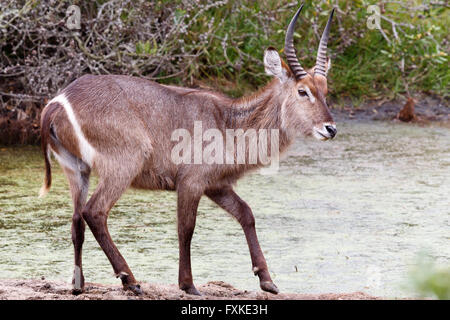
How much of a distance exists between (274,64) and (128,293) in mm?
1516

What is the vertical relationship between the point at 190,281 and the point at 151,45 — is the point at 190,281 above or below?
below

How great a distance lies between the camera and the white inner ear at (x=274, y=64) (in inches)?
168

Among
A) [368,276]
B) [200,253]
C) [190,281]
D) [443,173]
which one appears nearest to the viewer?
[190,281]

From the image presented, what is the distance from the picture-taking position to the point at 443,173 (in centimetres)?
669

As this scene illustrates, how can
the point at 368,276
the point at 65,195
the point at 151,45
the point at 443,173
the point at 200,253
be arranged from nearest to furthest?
the point at 368,276
the point at 200,253
the point at 65,195
the point at 443,173
the point at 151,45

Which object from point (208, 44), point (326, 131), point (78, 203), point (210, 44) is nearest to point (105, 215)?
point (78, 203)

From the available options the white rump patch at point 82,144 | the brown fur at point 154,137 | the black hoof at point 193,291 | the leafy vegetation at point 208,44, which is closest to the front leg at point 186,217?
the brown fur at point 154,137

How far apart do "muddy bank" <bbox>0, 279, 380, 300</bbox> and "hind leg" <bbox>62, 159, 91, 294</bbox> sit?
4.5 inches

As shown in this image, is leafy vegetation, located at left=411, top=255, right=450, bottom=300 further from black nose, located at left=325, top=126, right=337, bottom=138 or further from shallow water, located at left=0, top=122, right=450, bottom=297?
black nose, located at left=325, top=126, right=337, bottom=138

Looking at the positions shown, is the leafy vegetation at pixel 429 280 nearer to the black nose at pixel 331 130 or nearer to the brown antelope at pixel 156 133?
the brown antelope at pixel 156 133

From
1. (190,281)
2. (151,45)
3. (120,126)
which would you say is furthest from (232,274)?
(151,45)

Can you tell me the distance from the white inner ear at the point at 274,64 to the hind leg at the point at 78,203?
3.80 ft

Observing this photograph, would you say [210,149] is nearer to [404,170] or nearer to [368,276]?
[368,276]

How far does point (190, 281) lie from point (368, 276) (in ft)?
3.22
